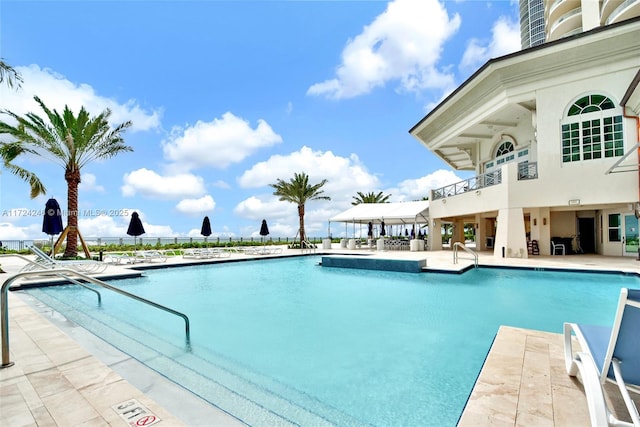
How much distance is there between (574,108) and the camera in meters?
14.7

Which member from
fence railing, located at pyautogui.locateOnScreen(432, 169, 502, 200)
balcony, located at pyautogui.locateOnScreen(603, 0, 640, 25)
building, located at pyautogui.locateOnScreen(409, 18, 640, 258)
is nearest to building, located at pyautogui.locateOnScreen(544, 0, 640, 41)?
balcony, located at pyautogui.locateOnScreen(603, 0, 640, 25)

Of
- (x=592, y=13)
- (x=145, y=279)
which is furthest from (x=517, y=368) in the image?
(x=592, y=13)

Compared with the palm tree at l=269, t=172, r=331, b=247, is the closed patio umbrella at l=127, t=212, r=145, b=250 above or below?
below

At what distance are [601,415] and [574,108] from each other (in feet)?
57.6

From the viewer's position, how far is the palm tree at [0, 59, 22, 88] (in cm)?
797

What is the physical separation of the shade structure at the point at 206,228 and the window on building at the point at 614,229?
24.3 m

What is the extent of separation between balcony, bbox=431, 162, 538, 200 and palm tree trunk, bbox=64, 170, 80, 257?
2097cm

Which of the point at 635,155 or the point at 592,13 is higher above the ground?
the point at 592,13

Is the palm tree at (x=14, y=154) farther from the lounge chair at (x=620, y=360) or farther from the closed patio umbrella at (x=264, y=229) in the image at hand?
the closed patio umbrella at (x=264, y=229)

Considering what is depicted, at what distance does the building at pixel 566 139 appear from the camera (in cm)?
1350

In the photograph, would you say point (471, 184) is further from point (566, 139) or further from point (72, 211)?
point (72, 211)

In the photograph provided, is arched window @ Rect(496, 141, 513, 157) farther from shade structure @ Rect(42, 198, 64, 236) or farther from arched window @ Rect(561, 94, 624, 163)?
shade structure @ Rect(42, 198, 64, 236)

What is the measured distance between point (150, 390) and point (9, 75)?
31.9 feet

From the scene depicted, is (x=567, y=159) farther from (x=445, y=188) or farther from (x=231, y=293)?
(x=231, y=293)
